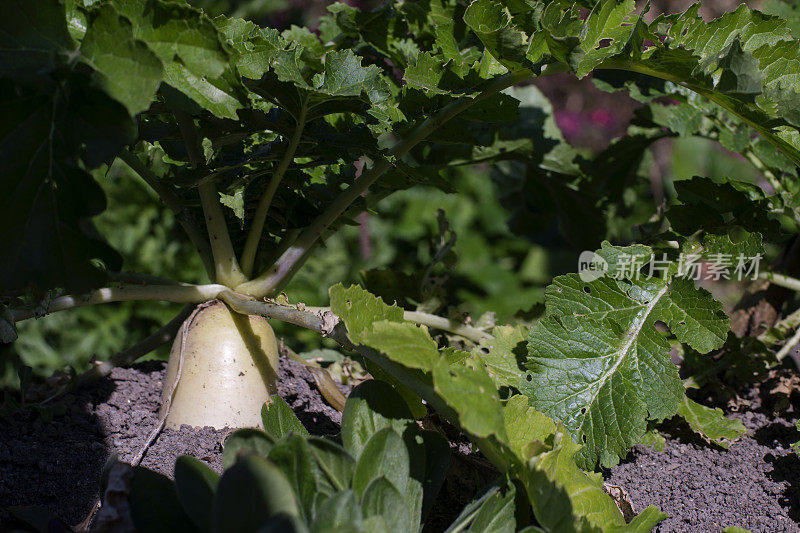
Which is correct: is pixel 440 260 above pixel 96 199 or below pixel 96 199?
below

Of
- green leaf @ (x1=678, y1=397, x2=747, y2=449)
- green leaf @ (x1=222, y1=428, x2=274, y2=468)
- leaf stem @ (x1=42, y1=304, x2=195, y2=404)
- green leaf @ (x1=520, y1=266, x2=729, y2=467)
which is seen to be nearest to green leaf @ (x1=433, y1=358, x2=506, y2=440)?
green leaf @ (x1=222, y1=428, x2=274, y2=468)

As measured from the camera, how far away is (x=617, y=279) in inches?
48.7

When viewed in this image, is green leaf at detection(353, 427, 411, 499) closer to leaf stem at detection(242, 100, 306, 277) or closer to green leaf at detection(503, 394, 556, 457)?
green leaf at detection(503, 394, 556, 457)

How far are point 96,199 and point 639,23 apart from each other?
2.53 feet

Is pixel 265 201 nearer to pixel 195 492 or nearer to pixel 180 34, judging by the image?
pixel 180 34

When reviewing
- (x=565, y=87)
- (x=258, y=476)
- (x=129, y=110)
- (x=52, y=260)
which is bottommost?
(x=565, y=87)

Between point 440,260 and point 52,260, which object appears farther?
point 440,260

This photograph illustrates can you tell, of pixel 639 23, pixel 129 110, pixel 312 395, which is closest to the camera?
pixel 129 110

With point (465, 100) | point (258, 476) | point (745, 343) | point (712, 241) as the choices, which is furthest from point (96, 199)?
point (745, 343)

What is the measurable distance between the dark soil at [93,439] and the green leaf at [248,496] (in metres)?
0.42

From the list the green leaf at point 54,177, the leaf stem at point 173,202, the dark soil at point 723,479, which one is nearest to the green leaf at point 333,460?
the green leaf at point 54,177

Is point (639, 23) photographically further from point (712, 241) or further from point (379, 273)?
point (379, 273)

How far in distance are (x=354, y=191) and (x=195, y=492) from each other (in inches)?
26.6

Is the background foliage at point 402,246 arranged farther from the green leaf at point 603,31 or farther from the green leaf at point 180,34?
the green leaf at point 180,34
